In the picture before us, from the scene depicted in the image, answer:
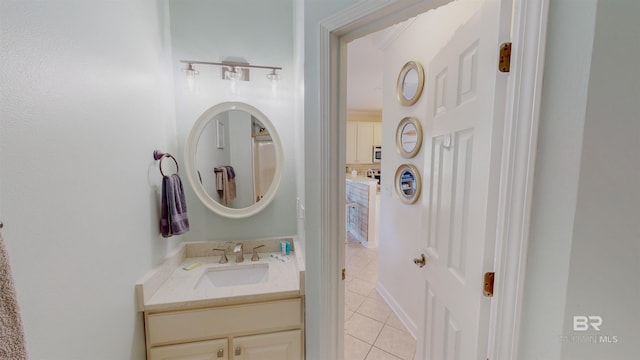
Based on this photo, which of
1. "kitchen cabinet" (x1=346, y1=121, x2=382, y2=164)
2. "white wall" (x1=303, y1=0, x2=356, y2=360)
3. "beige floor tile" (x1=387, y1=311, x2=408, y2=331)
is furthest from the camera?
"kitchen cabinet" (x1=346, y1=121, x2=382, y2=164)

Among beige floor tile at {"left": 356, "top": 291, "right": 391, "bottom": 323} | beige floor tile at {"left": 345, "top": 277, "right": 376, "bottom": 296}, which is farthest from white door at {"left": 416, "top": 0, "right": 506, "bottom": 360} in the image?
beige floor tile at {"left": 345, "top": 277, "right": 376, "bottom": 296}

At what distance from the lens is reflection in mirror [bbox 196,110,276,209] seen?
5.60 ft

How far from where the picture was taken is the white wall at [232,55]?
161cm

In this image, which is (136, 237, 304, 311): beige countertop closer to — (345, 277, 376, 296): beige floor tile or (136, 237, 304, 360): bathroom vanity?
(136, 237, 304, 360): bathroom vanity

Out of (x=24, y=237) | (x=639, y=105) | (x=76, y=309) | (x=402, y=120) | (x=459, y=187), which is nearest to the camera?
(x=639, y=105)

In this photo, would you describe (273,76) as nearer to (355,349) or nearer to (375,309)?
(355,349)

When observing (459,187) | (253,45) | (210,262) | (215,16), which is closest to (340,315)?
(459,187)

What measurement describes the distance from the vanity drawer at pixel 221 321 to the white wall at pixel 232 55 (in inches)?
24.1

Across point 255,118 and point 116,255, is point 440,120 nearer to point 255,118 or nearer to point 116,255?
point 255,118

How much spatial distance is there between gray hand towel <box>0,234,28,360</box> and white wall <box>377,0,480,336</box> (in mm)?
1490

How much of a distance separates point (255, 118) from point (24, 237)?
1.31 m

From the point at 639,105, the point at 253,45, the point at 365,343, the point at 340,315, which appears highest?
the point at 253,45

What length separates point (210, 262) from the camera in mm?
1652

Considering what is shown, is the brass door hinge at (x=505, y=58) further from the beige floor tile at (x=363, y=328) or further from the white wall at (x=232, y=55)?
the beige floor tile at (x=363, y=328)
